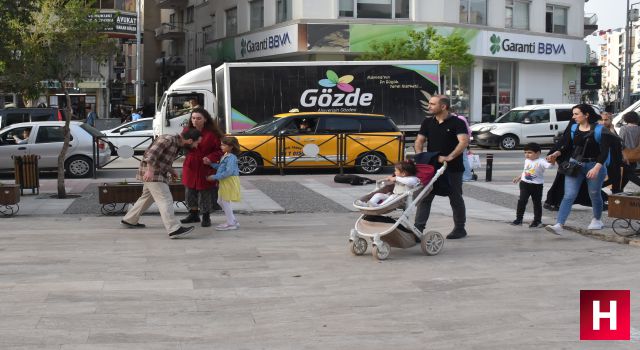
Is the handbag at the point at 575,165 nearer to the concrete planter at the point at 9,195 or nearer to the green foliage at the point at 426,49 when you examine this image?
the concrete planter at the point at 9,195

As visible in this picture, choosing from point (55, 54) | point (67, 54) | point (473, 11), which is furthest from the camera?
point (473, 11)

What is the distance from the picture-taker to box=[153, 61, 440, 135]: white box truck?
79.2 ft

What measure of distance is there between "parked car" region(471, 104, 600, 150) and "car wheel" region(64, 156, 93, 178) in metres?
16.4

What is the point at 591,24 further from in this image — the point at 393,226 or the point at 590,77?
the point at 393,226

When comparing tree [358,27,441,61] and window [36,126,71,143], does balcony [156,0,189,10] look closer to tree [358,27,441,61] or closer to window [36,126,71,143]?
tree [358,27,441,61]

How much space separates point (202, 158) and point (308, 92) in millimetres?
13380

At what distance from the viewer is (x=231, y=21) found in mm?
47219

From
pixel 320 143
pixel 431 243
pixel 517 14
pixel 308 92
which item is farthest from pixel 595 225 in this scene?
pixel 517 14

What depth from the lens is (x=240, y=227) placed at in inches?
465

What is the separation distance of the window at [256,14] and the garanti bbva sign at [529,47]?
35.4 feet

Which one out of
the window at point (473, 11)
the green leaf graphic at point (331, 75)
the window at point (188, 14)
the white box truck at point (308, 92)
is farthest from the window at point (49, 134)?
the window at point (188, 14)

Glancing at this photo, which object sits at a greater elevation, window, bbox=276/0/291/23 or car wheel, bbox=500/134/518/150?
window, bbox=276/0/291/23

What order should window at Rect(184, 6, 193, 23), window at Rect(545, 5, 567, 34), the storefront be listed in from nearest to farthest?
the storefront, window at Rect(545, 5, 567, 34), window at Rect(184, 6, 193, 23)

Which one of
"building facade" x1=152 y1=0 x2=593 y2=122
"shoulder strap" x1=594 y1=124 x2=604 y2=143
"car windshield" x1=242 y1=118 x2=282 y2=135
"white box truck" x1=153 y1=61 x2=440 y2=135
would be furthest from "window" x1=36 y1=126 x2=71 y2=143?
"building facade" x1=152 y1=0 x2=593 y2=122
